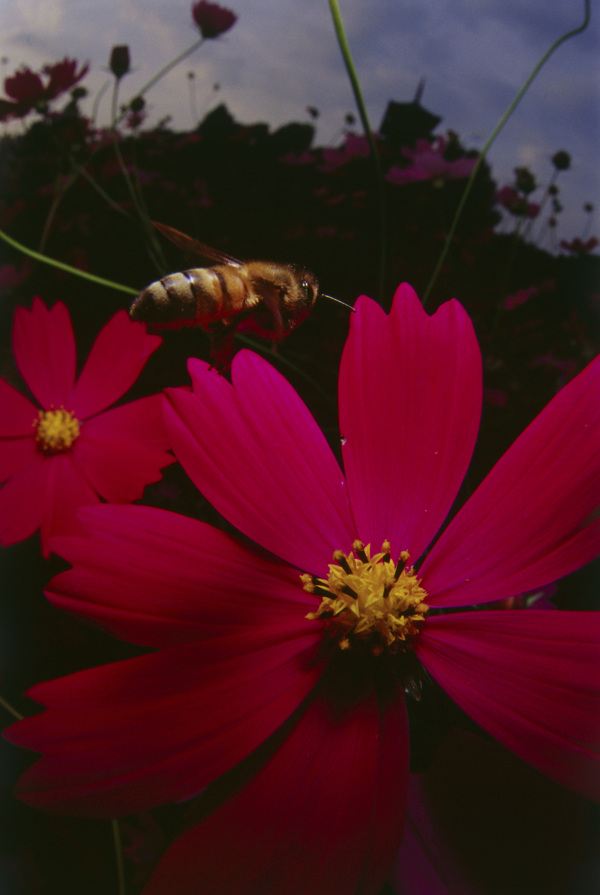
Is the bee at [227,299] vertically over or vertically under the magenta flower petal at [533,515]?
over

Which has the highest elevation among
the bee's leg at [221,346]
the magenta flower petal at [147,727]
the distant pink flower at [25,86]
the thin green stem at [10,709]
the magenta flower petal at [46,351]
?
the distant pink flower at [25,86]

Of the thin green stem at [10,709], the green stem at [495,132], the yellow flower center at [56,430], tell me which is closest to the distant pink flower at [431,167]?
the green stem at [495,132]

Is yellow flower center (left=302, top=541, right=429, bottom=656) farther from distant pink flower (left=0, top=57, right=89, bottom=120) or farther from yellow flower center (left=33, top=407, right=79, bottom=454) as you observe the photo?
distant pink flower (left=0, top=57, right=89, bottom=120)

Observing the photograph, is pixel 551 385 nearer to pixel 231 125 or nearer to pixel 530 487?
pixel 530 487

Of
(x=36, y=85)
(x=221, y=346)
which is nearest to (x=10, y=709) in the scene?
(x=221, y=346)

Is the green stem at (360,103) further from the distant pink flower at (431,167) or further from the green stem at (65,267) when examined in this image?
the green stem at (65,267)

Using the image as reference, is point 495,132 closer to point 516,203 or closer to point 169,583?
point 516,203

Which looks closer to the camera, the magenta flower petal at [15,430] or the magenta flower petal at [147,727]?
the magenta flower petal at [147,727]
